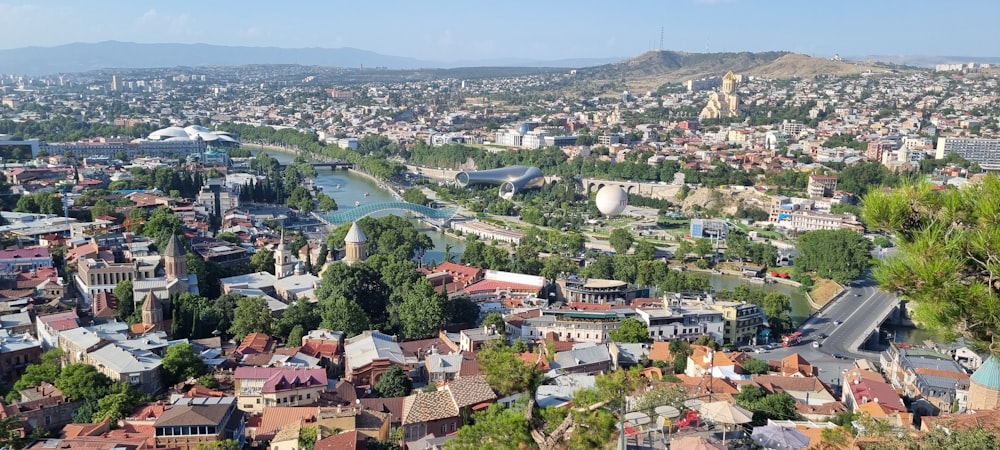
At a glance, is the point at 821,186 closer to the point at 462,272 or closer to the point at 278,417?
the point at 462,272

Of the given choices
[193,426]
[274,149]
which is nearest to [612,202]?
[193,426]

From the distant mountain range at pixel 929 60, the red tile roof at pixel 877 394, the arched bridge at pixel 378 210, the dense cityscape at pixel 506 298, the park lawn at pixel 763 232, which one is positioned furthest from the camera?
the distant mountain range at pixel 929 60

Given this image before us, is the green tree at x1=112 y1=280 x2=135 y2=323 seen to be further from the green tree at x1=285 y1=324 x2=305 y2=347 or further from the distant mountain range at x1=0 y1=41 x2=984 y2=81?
the distant mountain range at x1=0 y1=41 x2=984 y2=81

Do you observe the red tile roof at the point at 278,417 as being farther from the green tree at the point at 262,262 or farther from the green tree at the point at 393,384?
the green tree at the point at 262,262

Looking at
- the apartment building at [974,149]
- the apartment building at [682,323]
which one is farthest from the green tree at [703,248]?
the apartment building at [974,149]

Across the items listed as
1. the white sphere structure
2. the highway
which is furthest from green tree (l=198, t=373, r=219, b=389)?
the white sphere structure

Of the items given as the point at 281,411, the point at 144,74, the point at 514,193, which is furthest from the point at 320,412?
the point at 144,74
